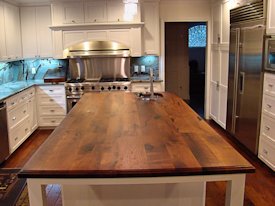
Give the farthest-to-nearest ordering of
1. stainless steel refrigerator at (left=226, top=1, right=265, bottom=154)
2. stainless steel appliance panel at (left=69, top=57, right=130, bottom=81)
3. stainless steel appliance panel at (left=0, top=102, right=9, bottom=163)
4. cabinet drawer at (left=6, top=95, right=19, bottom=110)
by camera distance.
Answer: stainless steel appliance panel at (left=69, top=57, right=130, bottom=81)
cabinet drawer at (left=6, top=95, right=19, bottom=110)
stainless steel appliance panel at (left=0, top=102, right=9, bottom=163)
stainless steel refrigerator at (left=226, top=1, right=265, bottom=154)

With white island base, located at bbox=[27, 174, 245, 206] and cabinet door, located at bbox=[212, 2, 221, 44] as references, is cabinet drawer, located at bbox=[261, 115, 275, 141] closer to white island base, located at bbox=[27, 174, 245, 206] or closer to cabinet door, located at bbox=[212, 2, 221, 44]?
white island base, located at bbox=[27, 174, 245, 206]

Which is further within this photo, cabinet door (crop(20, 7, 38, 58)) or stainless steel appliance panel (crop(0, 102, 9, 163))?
cabinet door (crop(20, 7, 38, 58))

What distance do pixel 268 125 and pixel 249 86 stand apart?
69 centimetres

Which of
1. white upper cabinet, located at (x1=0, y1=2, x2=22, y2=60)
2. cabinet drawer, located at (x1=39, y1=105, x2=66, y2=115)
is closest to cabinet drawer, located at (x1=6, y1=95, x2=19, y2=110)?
white upper cabinet, located at (x1=0, y1=2, x2=22, y2=60)

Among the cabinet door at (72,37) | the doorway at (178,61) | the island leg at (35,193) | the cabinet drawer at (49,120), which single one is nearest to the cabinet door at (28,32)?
the cabinet door at (72,37)

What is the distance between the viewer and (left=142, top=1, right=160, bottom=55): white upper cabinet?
222 inches

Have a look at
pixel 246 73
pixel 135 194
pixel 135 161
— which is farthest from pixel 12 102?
pixel 246 73

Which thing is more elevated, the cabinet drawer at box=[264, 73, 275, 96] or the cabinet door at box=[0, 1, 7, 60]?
the cabinet door at box=[0, 1, 7, 60]

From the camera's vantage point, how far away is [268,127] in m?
3.61

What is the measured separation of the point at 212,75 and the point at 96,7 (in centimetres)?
262

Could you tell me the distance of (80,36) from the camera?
18.7ft

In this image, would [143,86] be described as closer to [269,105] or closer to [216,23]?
[216,23]

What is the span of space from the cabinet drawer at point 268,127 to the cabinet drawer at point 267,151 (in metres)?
0.06

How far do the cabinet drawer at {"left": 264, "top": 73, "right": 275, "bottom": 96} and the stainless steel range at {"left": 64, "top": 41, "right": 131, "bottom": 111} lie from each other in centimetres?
259
